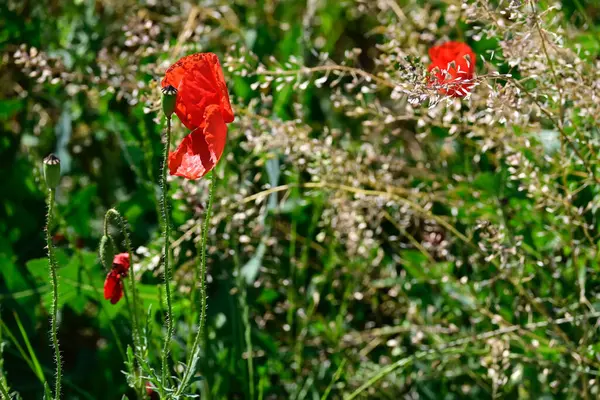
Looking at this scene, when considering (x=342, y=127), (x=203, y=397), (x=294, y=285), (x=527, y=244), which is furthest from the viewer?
(x=342, y=127)

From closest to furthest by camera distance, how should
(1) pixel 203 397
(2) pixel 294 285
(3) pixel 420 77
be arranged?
(3) pixel 420 77 → (1) pixel 203 397 → (2) pixel 294 285

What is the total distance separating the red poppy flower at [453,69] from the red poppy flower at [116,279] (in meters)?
0.60

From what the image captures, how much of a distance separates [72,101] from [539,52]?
1.67m

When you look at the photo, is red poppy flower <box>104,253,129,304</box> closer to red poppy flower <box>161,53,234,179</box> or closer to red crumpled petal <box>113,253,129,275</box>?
red crumpled petal <box>113,253,129,275</box>

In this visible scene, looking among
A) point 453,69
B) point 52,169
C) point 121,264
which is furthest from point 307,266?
point 52,169

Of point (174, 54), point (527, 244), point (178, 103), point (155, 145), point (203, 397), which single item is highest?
point (178, 103)

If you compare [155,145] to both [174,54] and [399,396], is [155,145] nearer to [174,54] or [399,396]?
[174,54]

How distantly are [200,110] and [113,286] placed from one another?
1.27ft

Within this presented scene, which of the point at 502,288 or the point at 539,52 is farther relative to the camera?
the point at 502,288

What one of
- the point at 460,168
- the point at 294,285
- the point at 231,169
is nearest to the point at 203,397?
the point at 294,285

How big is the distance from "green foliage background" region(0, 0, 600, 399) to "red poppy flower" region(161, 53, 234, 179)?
420 millimetres

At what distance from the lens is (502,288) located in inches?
75.0

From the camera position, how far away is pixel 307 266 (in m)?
2.13

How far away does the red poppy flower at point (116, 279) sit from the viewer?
1.41 metres
